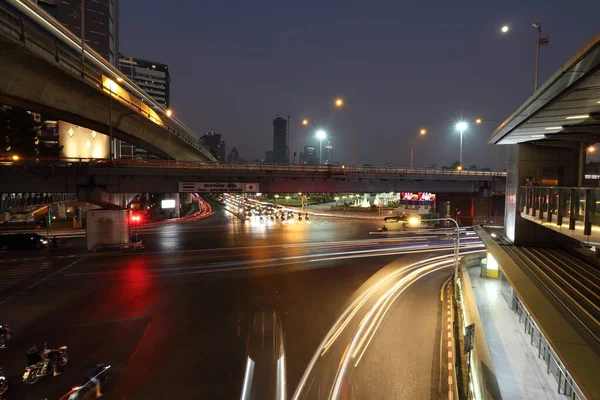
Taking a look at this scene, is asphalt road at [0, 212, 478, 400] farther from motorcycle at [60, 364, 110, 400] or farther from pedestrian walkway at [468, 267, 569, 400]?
pedestrian walkway at [468, 267, 569, 400]

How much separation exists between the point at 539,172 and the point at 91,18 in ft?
346

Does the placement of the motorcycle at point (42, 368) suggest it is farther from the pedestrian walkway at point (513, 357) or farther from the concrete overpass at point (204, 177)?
the concrete overpass at point (204, 177)

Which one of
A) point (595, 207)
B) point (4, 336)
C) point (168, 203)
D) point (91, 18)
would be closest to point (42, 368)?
point (4, 336)

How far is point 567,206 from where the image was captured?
32.2 feet

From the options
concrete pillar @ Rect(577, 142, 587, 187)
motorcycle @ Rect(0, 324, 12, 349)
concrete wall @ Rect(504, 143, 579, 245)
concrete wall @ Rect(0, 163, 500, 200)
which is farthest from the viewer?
concrete wall @ Rect(0, 163, 500, 200)

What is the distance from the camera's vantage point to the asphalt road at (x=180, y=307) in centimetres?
975

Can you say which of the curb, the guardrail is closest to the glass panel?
the curb

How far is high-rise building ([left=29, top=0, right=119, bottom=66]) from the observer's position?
81.5 m

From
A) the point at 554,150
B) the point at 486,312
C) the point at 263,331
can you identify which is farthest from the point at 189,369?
the point at 554,150

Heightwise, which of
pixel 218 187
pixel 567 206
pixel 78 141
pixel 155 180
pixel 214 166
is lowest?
pixel 567 206

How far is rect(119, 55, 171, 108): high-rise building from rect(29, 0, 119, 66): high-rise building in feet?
219

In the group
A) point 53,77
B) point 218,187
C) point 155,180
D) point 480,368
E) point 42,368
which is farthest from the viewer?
point 218,187

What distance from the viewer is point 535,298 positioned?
9258mm

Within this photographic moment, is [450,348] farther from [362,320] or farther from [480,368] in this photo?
[362,320]
